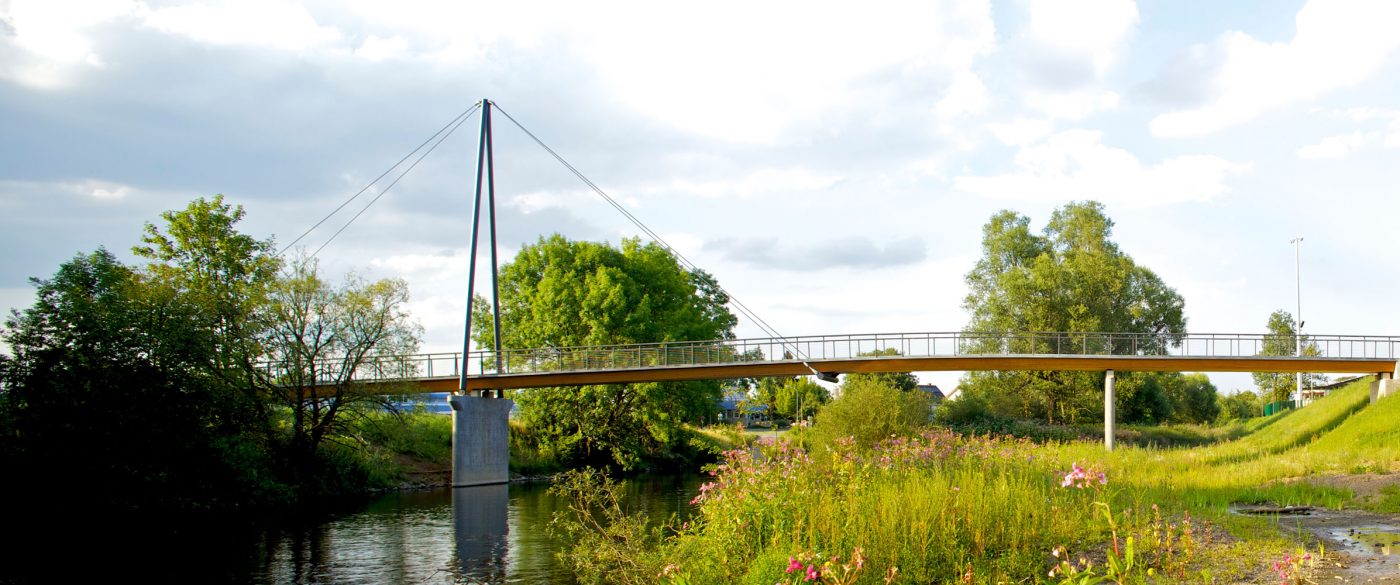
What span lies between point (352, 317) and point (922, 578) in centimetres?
3340

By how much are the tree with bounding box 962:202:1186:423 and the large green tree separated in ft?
61.8

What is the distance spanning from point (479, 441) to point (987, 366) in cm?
2261

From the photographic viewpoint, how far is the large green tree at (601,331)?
4919 cm

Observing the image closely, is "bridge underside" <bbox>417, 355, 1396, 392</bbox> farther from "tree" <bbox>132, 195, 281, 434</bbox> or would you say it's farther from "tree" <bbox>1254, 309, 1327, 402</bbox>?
"tree" <bbox>1254, 309, 1327, 402</bbox>

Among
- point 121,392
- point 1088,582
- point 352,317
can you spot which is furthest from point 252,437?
point 1088,582

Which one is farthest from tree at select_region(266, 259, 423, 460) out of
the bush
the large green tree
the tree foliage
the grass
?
the grass

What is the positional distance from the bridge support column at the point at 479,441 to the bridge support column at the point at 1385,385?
37.2m

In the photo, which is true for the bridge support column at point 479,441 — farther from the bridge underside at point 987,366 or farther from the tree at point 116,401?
the tree at point 116,401

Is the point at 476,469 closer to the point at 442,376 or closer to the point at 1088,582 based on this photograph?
the point at 442,376

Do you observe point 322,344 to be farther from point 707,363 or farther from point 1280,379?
point 1280,379

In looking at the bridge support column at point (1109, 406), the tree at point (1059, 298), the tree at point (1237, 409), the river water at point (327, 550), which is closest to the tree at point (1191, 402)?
the tree at point (1237, 409)

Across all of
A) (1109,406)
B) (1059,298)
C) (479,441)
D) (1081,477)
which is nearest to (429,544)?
(1081,477)

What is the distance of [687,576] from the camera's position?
9836 mm

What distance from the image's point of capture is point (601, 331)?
1896 inches
